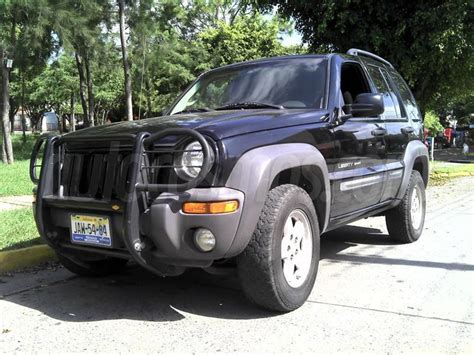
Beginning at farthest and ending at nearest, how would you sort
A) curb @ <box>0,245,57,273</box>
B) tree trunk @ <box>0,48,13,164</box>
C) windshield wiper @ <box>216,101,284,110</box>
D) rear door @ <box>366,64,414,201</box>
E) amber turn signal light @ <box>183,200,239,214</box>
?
tree trunk @ <box>0,48,13,164</box>
rear door @ <box>366,64,414,201</box>
curb @ <box>0,245,57,273</box>
windshield wiper @ <box>216,101,284,110</box>
amber turn signal light @ <box>183,200,239,214</box>

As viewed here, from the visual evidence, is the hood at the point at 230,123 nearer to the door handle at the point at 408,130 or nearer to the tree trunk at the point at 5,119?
the door handle at the point at 408,130

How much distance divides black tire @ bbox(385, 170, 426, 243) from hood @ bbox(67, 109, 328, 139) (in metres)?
2.21

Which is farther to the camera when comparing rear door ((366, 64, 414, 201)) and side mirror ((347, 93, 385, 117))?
rear door ((366, 64, 414, 201))

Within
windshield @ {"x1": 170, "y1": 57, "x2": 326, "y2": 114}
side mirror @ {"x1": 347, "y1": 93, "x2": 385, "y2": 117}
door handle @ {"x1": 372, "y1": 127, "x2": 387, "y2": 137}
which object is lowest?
door handle @ {"x1": 372, "y1": 127, "x2": 387, "y2": 137}

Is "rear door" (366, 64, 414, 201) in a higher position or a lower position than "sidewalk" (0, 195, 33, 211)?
higher

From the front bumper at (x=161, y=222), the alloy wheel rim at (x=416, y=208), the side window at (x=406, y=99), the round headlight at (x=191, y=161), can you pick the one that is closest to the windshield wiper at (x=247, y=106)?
the round headlight at (x=191, y=161)

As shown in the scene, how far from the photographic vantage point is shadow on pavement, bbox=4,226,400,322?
396cm

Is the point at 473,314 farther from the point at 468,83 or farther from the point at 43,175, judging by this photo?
the point at 468,83

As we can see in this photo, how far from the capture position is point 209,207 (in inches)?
130

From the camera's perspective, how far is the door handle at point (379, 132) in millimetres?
5137

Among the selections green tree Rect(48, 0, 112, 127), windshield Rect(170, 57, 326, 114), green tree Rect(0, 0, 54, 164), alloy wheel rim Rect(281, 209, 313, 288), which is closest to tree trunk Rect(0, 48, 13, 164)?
green tree Rect(0, 0, 54, 164)

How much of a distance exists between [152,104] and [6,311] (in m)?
26.1

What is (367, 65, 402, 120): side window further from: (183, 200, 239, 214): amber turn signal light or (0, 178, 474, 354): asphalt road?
(183, 200, 239, 214): amber turn signal light

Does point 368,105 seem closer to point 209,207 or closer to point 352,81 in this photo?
point 352,81
